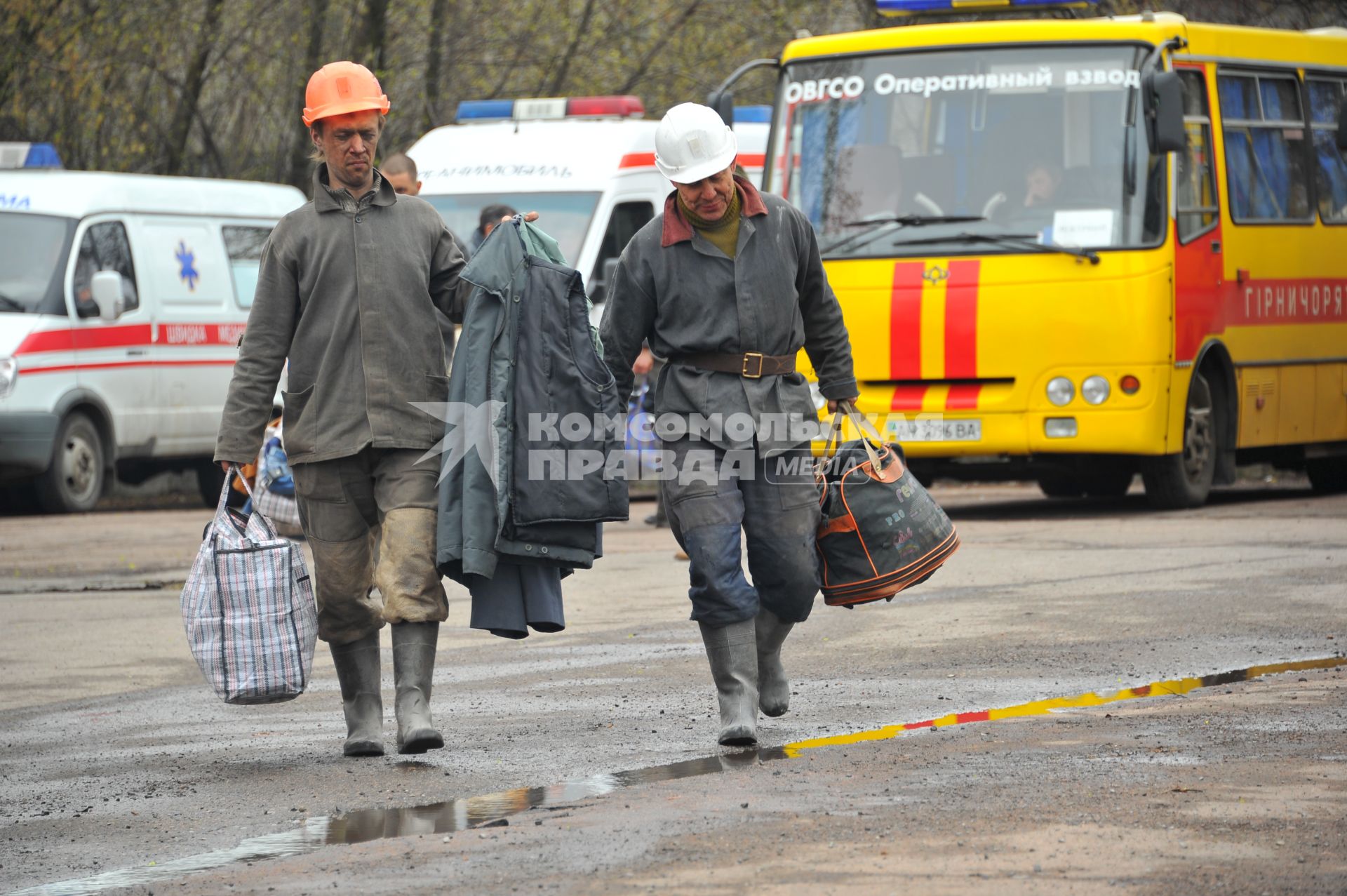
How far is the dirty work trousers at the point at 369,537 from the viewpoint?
636 cm

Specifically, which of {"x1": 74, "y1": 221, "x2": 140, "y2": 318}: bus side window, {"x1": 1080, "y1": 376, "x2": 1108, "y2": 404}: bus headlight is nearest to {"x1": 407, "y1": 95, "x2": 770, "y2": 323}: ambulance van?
{"x1": 74, "y1": 221, "x2": 140, "y2": 318}: bus side window

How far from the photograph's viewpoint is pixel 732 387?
643 centimetres

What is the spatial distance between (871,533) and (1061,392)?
23.3 feet

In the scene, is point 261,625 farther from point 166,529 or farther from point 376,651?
point 166,529

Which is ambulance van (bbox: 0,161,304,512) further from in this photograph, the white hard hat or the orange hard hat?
the white hard hat

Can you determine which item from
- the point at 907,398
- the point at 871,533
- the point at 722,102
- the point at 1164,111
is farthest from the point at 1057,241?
the point at 871,533

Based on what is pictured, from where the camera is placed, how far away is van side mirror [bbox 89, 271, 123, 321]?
1711 cm

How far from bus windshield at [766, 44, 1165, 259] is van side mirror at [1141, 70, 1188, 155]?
0.28m

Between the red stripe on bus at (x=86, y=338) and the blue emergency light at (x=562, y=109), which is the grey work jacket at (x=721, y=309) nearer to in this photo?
the blue emergency light at (x=562, y=109)

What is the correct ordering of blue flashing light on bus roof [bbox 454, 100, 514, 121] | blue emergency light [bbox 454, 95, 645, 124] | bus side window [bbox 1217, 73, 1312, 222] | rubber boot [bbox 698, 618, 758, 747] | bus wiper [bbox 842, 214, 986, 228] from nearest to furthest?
rubber boot [bbox 698, 618, 758, 747]
bus wiper [bbox 842, 214, 986, 228]
bus side window [bbox 1217, 73, 1312, 222]
blue emergency light [bbox 454, 95, 645, 124]
blue flashing light on bus roof [bbox 454, 100, 514, 121]

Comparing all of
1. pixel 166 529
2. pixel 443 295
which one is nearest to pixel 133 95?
pixel 166 529

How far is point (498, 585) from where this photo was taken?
6410 millimetres

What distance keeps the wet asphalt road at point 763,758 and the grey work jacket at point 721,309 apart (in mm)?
958

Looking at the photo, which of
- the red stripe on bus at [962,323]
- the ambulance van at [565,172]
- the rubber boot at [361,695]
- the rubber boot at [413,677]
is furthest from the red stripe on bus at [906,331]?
the rubber boot at [413,677]
